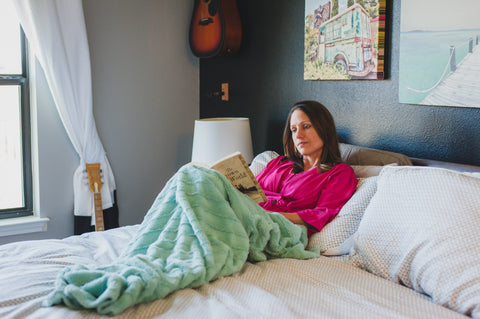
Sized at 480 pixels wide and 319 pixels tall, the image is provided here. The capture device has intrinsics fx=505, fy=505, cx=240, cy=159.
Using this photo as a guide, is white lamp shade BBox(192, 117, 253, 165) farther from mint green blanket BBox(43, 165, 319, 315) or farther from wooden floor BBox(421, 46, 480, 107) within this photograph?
wooden floor BBox(421, 46, 480, 107)

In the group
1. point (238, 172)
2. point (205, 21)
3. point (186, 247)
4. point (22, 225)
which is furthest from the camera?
point (205, 21)

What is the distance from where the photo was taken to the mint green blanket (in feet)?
4.40

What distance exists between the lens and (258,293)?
4.82 ft

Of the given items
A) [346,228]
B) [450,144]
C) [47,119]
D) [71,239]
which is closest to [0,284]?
[71,239]

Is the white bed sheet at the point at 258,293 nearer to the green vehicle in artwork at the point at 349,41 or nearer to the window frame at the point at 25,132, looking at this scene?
the green vehicle in artwork at the point at 349,41

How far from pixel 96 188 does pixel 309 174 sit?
163cm

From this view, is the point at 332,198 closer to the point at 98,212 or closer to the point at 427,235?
the point at 427,235

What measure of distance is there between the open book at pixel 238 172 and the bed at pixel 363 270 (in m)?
0.39

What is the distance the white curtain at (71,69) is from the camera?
3.12m

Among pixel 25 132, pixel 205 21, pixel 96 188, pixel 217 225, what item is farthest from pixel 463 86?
pixel 25 132

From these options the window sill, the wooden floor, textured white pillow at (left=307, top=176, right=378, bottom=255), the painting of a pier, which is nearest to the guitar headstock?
the window sill

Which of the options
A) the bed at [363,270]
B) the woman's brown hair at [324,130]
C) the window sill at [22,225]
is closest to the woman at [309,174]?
the woman's brown hair at [324,130]

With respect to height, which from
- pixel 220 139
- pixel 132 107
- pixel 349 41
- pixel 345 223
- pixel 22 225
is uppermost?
pixel 349 41

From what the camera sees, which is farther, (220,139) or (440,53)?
(220,139)
